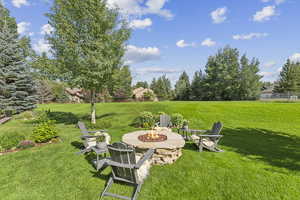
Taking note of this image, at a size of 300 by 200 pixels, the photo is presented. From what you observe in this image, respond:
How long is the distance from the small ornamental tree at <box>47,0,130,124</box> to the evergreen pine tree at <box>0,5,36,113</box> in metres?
8.07

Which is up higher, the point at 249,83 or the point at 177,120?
the point at 249,83

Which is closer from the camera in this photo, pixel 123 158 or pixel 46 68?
pixel 123 158

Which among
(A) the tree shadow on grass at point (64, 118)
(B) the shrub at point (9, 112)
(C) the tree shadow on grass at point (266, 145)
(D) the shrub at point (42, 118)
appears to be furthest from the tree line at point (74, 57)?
(C) the tree shadow on grass at point (266, 145)

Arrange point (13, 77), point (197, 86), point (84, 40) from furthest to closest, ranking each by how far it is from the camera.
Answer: point (197, 86), point (13, 77), point (84, 40)

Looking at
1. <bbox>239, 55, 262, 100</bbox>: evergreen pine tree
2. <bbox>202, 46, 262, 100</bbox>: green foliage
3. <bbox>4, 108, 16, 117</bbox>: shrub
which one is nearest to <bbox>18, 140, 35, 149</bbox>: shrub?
<bbox>4, 108, 16, 117</bbox>: shrub

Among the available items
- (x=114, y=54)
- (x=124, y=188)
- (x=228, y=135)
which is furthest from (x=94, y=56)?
(x=228, y=135)

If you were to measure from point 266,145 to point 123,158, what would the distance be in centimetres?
634

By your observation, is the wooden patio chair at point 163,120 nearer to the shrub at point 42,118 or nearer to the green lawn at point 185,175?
the green lawn at point 185,175

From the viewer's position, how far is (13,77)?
47.7ft

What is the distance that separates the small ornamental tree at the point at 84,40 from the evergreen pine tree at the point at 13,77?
807 centimetres

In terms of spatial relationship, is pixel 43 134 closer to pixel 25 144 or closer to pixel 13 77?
pixel 25 144

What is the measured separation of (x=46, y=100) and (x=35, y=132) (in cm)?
3321

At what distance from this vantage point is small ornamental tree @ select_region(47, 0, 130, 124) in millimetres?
9062

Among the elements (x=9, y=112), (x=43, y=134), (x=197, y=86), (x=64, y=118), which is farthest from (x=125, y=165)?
(x=197, y=86)
